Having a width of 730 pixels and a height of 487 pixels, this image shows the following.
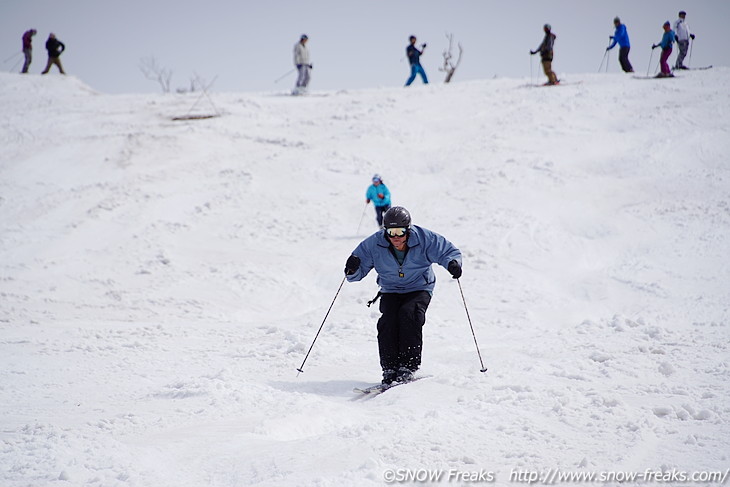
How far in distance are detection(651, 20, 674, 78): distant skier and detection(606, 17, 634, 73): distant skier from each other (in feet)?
5.07

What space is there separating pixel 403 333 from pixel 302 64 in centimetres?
1820

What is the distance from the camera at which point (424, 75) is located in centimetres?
2205

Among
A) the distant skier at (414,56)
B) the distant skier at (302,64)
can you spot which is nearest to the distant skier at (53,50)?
the distant skier at (302,64)

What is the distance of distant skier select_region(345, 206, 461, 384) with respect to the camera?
5.14 meters

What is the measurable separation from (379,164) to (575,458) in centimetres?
1257

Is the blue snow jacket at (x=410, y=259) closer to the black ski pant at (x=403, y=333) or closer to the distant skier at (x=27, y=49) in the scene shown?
the black ski pant at (x=403, y=333)

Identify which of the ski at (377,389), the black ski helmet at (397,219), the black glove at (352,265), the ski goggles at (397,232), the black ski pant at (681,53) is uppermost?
the black ski pant at (681,53)

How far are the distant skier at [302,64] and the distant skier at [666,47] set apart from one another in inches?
481

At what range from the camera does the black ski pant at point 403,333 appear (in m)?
5.16

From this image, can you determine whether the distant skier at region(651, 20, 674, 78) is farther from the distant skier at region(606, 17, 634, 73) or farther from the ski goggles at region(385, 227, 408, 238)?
the ski goggles at region(385, 227, 408, 238)

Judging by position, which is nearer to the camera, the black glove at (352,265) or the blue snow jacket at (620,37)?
the black glove at (352,265)

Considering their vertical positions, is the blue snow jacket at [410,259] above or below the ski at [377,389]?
above

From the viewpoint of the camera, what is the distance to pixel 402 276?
532cm

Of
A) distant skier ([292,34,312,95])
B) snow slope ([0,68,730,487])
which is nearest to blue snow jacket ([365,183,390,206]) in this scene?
snow slope ([0,68,730,487])
